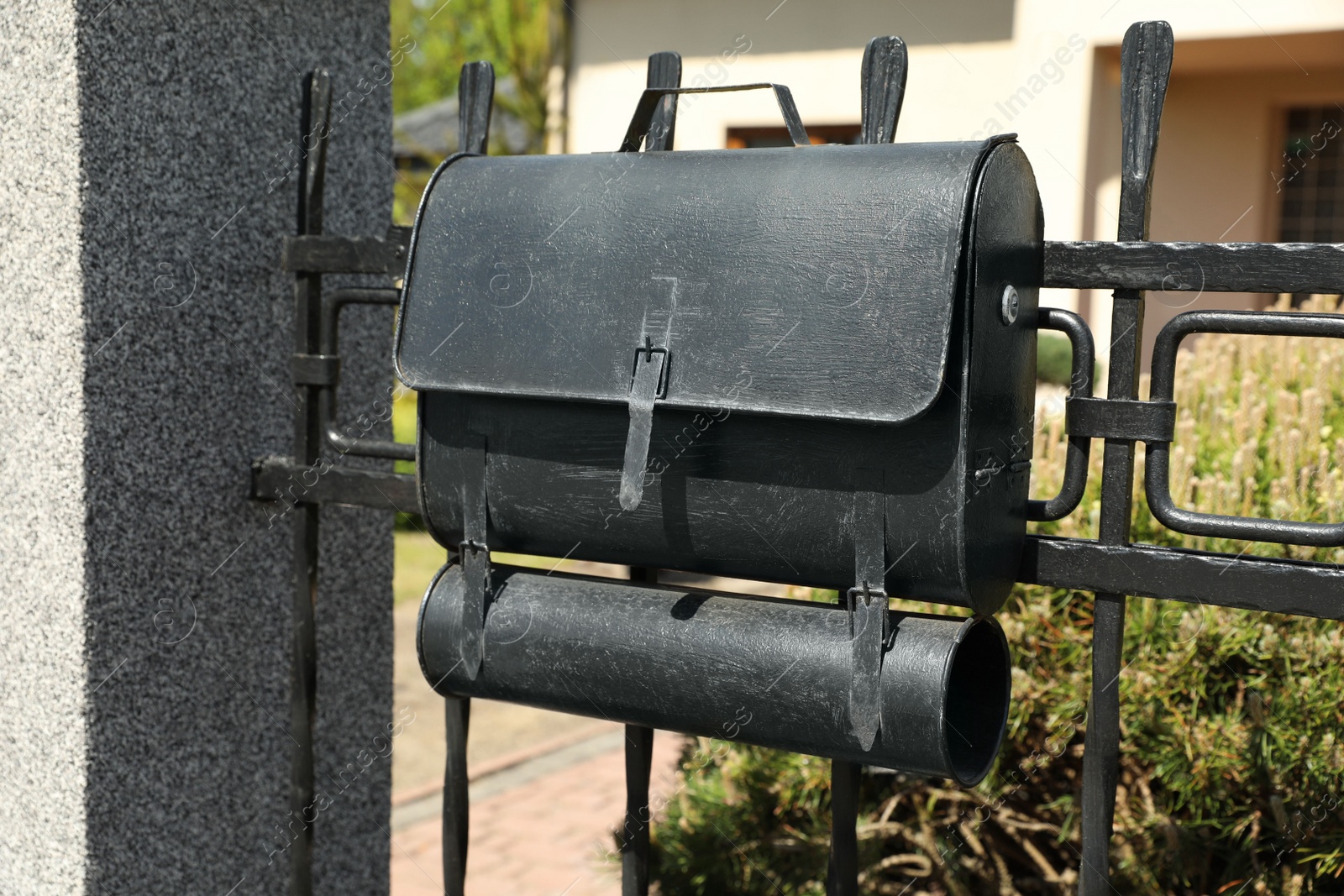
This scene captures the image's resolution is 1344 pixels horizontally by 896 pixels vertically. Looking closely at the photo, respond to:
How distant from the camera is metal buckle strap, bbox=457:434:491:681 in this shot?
5.03 ft

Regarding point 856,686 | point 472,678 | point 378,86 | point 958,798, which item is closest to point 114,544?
point 472,678

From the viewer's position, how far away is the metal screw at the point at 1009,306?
1.30 metres

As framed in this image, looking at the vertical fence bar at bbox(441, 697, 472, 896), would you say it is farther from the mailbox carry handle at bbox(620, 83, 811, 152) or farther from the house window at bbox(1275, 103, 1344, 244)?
the house window at bbox(1275, 103, 1344, 244)

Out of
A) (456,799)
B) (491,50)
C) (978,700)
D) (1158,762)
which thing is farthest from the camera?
(491,50)

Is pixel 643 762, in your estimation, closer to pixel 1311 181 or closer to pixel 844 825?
pixel 844 825

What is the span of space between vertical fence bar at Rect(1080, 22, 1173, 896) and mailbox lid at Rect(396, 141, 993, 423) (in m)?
0.19

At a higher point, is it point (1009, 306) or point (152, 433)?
point (1009, 306)

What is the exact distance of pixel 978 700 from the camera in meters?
1.45

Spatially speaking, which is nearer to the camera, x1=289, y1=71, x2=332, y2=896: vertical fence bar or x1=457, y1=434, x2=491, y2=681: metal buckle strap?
x1=457, y1=434, x2=491, y2=681: metal buckle strap

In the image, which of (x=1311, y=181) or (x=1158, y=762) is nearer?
(x=1158, y=762)

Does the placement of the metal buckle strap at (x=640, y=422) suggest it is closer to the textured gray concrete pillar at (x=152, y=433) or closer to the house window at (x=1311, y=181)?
the textured gray concrete pillar at (x=152, y=433)

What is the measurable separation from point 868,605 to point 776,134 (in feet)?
29.3

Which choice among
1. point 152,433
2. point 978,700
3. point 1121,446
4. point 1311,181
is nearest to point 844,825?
point 978,700

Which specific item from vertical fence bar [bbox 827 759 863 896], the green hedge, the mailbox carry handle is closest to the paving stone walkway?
the green hedge
